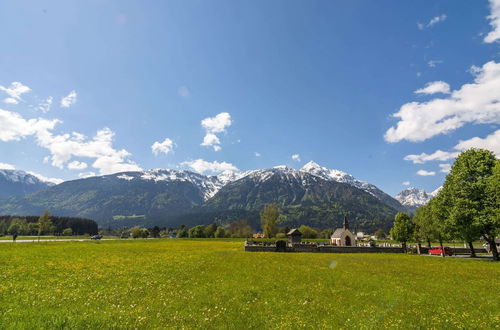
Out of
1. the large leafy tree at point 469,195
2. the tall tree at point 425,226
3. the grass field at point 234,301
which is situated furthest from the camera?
the tall tree at point 425,226

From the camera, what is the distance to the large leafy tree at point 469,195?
44519mm

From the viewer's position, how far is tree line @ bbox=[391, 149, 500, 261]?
4272cm

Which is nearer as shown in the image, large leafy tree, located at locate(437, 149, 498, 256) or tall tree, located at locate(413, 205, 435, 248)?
large leafy tree, located at locate(437, 149, 498, 256)

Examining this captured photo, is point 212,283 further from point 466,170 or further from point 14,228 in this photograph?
point 14,228

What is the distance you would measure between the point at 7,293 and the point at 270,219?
134260mm

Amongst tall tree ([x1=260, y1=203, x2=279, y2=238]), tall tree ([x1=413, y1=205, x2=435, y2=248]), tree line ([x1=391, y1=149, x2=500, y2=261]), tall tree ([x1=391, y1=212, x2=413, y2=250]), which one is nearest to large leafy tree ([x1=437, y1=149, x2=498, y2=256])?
tree line ([x1=391, y1=149, x2=500, y2=261])

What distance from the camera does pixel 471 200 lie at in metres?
45.5

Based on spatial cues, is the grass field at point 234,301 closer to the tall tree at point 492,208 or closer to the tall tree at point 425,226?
the tall tree at point 492,208

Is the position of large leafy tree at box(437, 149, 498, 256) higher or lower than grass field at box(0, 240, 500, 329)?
higher

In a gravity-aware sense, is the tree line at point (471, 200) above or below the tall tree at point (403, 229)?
above

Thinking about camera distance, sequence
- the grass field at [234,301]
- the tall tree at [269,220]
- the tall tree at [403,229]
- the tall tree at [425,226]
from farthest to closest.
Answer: the tall tree at [269,220] → the tall tree at [403,229] → the tall tree at [425,226] → the grass field at [234,301]

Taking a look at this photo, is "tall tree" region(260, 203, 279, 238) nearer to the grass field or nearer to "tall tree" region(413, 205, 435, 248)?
"tall tree" region(413, 205, 435, 248)

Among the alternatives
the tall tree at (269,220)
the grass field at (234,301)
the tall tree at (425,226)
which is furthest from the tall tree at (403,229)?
the tall tree at (269,220)

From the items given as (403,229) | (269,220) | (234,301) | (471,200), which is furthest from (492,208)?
(269,220)
